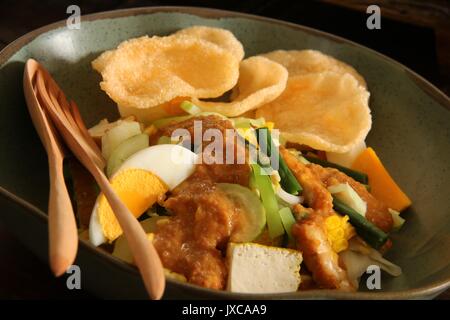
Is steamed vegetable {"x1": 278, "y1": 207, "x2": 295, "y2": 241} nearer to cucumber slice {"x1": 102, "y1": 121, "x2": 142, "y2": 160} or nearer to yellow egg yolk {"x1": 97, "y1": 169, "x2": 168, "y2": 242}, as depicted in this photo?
yellow egg yolk {"x1": 97, "y1": 169, "x2": 168, "y2": 242}

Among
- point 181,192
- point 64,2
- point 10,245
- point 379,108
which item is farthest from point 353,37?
point 10,245

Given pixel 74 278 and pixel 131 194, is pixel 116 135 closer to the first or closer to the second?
pixel 131 194

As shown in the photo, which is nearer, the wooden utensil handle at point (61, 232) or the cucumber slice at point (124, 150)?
the wooden utensil handle at point (61, 232)

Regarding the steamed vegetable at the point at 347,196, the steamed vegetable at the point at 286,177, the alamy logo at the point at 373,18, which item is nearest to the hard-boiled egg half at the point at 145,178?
the steamed vegetable at the point at 286,177

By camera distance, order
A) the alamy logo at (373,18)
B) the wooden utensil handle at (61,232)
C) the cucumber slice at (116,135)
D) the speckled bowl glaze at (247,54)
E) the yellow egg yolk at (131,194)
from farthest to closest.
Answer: the alamy logo at (373,18), the cucumber slice at (116,135), the yellow egg yolk at (131,194), the speckled bowl glaze at (247,54), the wooden utensil handle at (61,232)

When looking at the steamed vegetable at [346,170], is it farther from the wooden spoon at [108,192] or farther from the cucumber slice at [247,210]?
the wooden spoon at [108,192]
